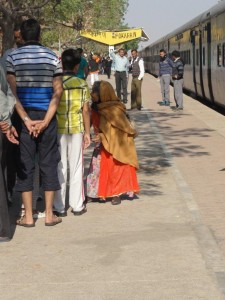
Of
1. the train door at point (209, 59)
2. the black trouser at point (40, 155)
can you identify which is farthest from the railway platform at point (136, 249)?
the train door at point (209, 59)

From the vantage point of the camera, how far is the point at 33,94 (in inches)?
286

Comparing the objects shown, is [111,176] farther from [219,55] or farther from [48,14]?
[48,14]

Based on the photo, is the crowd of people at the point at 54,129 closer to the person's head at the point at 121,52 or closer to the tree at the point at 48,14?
the tree at the point at 48,14

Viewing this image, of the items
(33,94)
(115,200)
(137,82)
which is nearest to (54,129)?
(33,94)

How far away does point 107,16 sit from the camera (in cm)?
8319

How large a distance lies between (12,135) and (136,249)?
1.45 metres

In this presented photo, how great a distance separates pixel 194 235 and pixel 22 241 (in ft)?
4.83

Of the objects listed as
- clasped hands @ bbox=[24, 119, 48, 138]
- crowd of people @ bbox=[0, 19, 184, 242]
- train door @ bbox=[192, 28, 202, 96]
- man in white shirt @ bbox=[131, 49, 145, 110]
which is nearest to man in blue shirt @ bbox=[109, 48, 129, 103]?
man in white shirt @ bbox=[131, 49, 145, 110]

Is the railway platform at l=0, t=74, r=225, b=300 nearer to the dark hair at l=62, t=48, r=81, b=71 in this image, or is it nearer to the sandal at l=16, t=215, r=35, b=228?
the sandal at l=16, t=215, r=35, b=228

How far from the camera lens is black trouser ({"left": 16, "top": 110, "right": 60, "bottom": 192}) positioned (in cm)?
730

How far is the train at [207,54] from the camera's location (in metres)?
20.1

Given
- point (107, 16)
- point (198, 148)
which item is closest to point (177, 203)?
point (198, 148)

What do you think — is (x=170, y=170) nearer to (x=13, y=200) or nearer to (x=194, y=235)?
(x=13, y=200)

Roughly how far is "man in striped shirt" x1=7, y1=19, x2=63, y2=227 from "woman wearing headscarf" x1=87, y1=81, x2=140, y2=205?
3.81 feet
